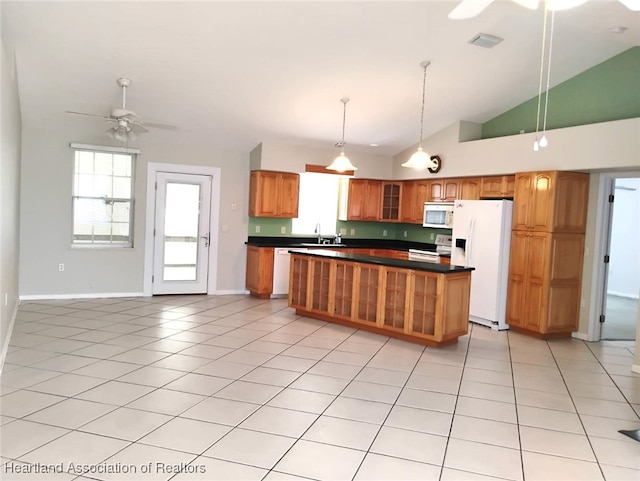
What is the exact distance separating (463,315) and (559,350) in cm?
118

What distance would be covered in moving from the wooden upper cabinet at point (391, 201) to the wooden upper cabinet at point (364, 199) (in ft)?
0.30

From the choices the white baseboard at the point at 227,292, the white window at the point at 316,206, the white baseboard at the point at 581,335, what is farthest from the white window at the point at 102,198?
the white baseboard at the point at 581,335

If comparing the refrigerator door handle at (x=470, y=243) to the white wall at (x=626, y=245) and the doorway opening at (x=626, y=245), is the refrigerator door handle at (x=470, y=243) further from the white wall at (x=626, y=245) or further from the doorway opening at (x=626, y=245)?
the white wall at (x=626, y=245)

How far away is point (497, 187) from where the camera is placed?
6.56m

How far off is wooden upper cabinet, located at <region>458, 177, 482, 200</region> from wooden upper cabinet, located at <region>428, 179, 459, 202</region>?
0.10 metres

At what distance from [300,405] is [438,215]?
486 centimetres

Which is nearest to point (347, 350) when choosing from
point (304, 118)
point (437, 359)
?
point (437, 359)

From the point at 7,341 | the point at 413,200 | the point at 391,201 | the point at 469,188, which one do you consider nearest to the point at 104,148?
the point at 7,341

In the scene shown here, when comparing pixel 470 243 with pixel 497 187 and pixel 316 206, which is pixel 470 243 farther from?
pixel 316 206

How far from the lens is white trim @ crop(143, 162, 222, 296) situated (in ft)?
23.7

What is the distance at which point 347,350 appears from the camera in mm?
4852

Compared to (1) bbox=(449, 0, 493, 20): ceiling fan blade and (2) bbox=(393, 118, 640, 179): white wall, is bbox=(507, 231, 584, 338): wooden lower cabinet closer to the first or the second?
(2) bbox=(393, 118, 640, 179): white wall

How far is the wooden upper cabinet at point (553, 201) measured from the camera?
5.68 m

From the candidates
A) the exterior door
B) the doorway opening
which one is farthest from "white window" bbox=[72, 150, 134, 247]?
the doorway opening
